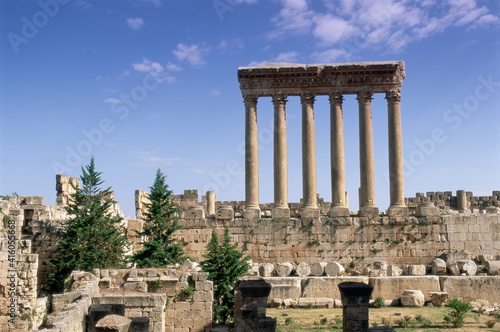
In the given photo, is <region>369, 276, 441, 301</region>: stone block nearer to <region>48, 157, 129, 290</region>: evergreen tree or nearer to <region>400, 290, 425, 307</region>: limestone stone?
<region>400, 290, 425, 307</region>: limestone stone

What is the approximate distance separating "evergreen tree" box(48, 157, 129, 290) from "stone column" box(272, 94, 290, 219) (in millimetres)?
8112

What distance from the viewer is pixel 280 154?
1159 inches

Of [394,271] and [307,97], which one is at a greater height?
[307,97]

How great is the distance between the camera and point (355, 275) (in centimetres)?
2564

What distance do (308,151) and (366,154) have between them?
296 centimetres

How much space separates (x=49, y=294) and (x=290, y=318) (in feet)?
34.3

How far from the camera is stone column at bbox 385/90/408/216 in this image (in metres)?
28.8

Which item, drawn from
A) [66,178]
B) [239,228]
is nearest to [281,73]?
[239,228]

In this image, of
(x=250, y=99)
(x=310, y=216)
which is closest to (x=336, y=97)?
(x=250, y=99)

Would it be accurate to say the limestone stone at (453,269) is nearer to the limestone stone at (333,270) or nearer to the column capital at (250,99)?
the limestone stone at (333,270)

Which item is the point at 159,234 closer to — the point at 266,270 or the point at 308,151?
the point at 266,270

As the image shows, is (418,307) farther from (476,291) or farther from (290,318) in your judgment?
(290,318)

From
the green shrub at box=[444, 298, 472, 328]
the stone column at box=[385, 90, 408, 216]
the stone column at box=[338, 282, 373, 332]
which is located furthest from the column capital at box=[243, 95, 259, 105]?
the stone column at box=[338, 282, 373, 332]

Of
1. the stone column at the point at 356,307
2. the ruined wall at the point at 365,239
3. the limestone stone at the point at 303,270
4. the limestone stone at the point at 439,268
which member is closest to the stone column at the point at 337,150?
the ruined wall at the point at 365,239
